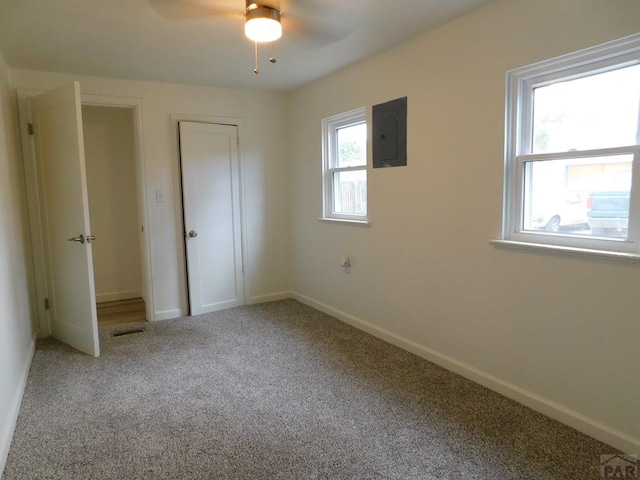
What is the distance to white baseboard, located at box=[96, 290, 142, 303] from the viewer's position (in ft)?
16.4

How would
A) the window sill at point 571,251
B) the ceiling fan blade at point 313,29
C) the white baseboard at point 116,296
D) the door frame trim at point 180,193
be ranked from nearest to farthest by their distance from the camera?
the window sill at point 571,251
the ceiling fan blade at point 313,29
the door frame trim at point 180,193
the white baseboard at point 116,296

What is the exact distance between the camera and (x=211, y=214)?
4320 mm

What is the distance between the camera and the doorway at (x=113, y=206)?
486 cm

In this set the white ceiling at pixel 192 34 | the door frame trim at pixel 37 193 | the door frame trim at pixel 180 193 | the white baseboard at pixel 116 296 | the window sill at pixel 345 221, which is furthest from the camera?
the white baseboard at pixel 116 296

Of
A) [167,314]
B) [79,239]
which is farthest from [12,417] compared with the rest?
[167,314]

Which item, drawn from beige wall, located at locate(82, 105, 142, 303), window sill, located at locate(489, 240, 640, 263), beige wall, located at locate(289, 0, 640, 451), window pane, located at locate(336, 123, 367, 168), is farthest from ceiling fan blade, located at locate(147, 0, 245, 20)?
beige wall, located at locate(82, 105, 142, 303)

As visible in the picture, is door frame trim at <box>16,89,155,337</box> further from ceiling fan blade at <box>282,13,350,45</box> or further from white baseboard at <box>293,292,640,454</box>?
white baseboard at <box>293,292,640,454</box>

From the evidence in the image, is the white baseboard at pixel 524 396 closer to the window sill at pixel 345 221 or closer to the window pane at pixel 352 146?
the window sill at pixel 345 221

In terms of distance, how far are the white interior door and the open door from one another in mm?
1083

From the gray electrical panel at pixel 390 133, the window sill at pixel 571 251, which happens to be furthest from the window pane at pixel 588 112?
the gray electrical panel at pixel 390 133

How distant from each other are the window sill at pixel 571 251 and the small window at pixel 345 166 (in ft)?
4.95

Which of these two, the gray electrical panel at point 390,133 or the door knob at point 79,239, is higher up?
the gray electrical panel at point 390,133

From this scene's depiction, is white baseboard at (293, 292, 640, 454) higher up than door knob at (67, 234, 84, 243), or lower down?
lower down

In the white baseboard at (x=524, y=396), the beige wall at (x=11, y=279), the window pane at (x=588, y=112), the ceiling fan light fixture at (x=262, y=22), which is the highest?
the ceiling fan light fixture at (x=262, y=22)
